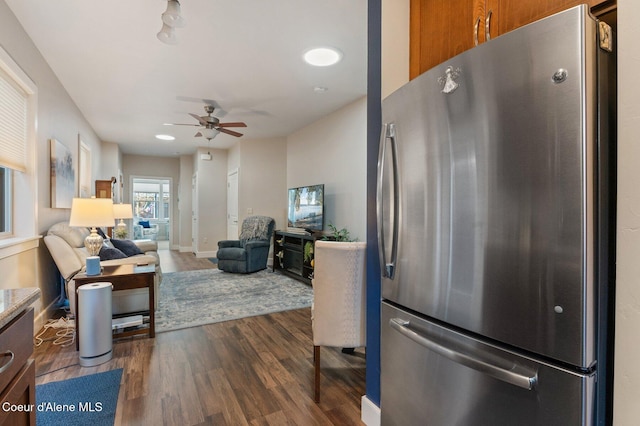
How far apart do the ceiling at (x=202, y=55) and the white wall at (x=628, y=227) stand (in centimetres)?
195

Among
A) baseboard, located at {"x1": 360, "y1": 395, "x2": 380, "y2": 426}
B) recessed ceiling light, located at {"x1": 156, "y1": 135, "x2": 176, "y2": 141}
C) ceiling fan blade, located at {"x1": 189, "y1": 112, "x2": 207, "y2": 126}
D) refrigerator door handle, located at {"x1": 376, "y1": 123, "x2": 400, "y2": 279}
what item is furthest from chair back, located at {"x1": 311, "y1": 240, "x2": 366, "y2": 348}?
recessed ceiling light, located at {"x1": 156, "y1": 135, "x2": 176, "y2": 141}

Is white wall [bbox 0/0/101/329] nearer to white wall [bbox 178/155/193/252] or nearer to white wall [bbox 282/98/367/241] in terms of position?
white wall [bbox 282/98/367/241]

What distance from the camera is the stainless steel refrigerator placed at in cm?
72

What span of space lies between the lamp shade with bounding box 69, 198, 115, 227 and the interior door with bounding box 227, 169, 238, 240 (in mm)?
4191

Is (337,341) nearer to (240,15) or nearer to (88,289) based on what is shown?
(88,289)

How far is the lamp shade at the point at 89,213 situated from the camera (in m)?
2.57

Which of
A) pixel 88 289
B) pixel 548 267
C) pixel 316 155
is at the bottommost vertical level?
pixel 88 289

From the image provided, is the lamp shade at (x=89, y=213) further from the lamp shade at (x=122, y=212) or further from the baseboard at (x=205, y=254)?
the baseboard at (x=205, y=254)

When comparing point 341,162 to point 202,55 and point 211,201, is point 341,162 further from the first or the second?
point 211,201

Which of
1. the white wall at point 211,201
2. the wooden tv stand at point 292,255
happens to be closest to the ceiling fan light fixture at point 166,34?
the wooden tv stand at point 292,255

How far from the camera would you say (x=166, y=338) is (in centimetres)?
274

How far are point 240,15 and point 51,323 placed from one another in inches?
130

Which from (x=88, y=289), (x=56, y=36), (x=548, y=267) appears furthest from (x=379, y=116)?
(x=56, y=36)

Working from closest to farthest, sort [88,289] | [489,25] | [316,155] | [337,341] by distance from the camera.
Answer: [489,25] → [337,341] → [88,289] → [316,155]
